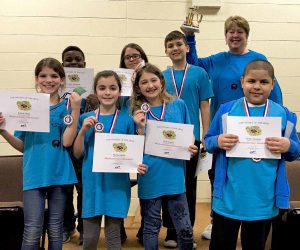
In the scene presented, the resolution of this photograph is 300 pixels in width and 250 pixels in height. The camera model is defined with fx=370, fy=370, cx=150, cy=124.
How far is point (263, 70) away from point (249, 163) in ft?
1.72

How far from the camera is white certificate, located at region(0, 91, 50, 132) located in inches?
91.1

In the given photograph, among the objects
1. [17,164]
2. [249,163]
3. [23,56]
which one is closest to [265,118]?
[249,163]

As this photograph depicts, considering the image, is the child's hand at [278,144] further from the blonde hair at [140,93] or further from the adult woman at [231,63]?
the adult woman at [231,63]

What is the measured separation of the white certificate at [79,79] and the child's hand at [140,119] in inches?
29.1

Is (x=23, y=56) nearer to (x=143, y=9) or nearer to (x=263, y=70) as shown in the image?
(x=143, y=9)

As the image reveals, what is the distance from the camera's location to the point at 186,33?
123 inches

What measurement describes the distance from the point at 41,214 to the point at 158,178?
0.77 m

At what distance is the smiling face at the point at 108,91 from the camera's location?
2.37 meters

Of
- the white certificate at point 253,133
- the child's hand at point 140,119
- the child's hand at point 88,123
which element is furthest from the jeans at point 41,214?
the white certificate at point 253,133

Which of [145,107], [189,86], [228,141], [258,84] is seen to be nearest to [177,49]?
[189,86]

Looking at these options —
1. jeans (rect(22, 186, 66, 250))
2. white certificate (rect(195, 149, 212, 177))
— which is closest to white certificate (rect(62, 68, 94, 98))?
jeans (rect(22, 186, 66, 250))

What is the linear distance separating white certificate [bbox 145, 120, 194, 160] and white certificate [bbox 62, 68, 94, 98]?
0.81 metres

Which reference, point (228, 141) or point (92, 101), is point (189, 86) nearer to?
point (92, 101)

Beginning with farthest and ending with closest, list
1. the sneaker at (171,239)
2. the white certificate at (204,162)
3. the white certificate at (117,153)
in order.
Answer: the sneaker at (171,239)
the white certificate at (204,162)
the white certificate at (117,153)
